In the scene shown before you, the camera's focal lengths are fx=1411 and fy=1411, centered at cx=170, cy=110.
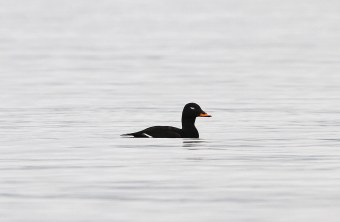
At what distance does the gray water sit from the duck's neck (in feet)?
1.27

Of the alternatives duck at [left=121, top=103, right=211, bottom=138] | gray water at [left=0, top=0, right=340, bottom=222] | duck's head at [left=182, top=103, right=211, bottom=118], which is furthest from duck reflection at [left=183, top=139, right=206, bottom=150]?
duck's head at [left=182, top=103, right=211, bottom=118]

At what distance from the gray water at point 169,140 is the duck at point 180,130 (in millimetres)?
235

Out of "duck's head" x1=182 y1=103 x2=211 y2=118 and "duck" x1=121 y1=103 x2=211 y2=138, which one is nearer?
"duck" x1=121 y1=103 x2=211 y2=138

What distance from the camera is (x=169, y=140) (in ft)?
78.2

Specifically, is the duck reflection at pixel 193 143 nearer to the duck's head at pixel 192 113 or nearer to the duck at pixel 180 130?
Result: the duck at pixel 180 130

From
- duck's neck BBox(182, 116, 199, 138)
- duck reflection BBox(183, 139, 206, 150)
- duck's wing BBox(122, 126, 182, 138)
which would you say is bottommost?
duck reflection BBox(183, 139, 206, 150)

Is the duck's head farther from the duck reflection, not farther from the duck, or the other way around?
the duck reflection

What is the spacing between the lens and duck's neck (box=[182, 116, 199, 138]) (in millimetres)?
24344

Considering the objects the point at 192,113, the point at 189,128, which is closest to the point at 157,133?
the point at 189,128

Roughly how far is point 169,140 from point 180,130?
1.97ft

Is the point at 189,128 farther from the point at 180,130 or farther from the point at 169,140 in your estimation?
the point at 169,140

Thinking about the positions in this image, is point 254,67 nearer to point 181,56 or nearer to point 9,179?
point 181,56

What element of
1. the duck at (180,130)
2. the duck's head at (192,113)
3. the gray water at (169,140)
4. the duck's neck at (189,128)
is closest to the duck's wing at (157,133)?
the duck at (180,130)

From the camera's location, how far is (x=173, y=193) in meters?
16.8
